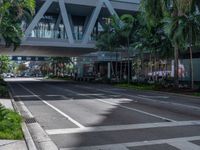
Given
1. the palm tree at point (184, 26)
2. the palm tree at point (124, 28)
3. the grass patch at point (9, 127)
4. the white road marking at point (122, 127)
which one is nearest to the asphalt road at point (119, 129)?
the white road marking at point (122, 127)

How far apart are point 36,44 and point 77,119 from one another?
3884cm

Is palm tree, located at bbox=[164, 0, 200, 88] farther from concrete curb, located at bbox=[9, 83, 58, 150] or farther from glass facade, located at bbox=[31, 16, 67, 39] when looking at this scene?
glass facade, located at bbox=[31, 16, 67, 39]

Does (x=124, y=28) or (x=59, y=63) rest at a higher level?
(x=124, y=28)

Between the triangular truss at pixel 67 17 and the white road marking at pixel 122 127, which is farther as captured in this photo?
the triangular truss at pixel 67 17

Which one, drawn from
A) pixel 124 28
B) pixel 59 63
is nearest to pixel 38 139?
pixel 124 28

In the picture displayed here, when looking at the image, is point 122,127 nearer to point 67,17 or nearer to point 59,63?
point 67,17

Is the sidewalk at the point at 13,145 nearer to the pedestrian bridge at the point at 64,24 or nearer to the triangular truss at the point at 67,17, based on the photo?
the pedestrian bridge at the point at 64,24

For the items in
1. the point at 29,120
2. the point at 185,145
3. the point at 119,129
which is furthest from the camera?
the point at 29,120

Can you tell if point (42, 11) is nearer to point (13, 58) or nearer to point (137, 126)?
point (137, 126)

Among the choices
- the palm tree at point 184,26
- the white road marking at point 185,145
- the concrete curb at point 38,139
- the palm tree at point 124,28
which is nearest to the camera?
the white road marking at point 185,145

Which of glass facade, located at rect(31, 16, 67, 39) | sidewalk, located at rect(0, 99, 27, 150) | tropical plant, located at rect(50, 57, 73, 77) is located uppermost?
glass facade, located at rect(31, 16, 67, 39)

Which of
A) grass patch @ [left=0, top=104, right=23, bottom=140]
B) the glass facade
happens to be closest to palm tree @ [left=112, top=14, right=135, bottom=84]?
the glass facade

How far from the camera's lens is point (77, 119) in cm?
1397

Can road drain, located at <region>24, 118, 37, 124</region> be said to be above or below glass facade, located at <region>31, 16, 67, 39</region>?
below
